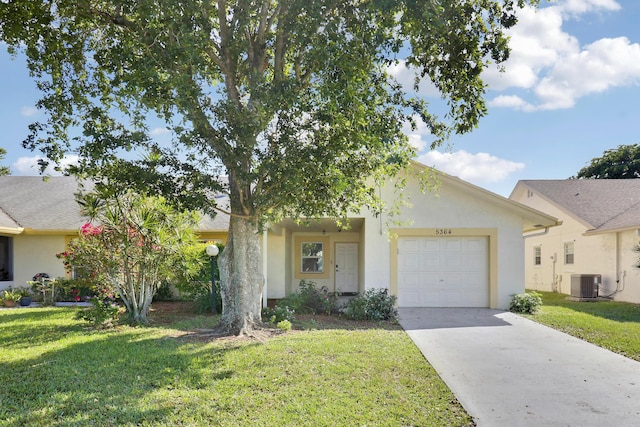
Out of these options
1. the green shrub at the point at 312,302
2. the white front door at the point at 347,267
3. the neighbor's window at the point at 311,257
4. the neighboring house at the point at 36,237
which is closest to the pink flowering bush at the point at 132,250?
the green shrub at the point at 312,302

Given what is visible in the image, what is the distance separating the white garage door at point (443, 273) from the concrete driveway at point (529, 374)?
2836mm

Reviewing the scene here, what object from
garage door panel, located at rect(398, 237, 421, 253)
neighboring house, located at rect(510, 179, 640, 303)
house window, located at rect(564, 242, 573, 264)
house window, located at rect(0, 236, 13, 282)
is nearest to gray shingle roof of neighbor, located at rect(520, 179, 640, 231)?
neighboring house, located at rect(510, 179, 640, 303)

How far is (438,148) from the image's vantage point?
947 centimetres

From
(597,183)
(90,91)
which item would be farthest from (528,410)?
(597,183)

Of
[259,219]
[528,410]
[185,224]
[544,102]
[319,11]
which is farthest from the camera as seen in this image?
[544,102]

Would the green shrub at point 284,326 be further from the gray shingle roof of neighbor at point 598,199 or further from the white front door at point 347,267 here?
the gray shingle roof of neighbor at point 598,199

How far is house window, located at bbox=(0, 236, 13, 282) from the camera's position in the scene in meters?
16.5

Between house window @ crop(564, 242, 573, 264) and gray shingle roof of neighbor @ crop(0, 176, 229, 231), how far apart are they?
14.3 metres

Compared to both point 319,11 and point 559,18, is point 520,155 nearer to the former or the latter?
point 559,18

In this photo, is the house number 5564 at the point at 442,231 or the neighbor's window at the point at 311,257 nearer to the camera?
the house number 5564 at the point at 442,231

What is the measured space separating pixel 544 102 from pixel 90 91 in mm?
12716

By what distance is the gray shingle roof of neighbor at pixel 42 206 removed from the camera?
16391mm

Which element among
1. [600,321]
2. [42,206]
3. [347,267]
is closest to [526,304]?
[600,321]

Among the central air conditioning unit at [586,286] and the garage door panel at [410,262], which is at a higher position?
the garage door panel at [410,262]
